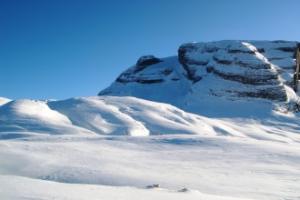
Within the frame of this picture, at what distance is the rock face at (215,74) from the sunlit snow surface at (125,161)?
90.8 feet

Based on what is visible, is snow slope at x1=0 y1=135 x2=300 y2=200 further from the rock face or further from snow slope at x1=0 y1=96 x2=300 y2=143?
the rock face

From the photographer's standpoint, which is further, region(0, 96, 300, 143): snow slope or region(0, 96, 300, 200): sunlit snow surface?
region(0, 96, 300, 143): snow slope

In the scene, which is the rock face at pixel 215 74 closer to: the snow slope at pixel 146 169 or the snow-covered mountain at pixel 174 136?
the snow-covered mountain at pixel 174 136

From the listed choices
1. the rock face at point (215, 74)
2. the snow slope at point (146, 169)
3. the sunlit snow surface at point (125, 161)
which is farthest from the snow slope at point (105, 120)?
the rock face at point (215, 74)

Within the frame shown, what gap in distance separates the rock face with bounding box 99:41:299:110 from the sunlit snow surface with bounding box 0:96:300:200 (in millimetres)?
27664

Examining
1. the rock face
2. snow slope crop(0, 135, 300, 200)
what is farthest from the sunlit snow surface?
the rock face

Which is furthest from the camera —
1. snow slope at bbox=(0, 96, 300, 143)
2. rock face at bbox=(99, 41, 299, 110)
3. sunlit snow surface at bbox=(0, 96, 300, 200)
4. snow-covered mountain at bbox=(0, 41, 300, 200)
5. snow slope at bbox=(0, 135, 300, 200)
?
rock face at bbox=(99, 41, 299, 110)

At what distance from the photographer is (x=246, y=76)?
64.5 m

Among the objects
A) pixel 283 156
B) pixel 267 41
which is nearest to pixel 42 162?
pixel 283 156

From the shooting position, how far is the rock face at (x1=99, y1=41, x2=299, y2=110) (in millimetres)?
63125

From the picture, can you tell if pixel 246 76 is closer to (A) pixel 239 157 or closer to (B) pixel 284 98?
(B) pixel 284 98

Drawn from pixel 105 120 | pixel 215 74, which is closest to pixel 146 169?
pixel 105 120

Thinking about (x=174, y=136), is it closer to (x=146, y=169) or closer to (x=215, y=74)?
(x=146, y=169)

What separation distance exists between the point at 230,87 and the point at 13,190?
56082mm
